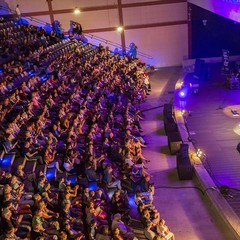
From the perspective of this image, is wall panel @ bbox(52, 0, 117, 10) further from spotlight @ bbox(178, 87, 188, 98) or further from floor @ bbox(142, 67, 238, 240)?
floor @ bbox(142, 67, 238, 240)

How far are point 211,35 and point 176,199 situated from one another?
1801 centimetres

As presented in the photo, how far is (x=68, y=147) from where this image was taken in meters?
11.3

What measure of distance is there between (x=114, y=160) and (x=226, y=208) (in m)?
3.73

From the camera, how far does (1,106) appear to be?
39.9 feet

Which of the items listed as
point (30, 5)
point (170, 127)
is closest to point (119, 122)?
point (170, 127)

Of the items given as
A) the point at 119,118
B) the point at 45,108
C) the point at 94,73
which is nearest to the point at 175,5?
the point at 94,73

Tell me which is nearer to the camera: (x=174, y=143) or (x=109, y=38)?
(x=174, y=143)

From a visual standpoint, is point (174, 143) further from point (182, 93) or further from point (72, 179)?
point (182, 93)

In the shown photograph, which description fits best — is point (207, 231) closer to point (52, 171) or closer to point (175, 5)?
point (52, 171)

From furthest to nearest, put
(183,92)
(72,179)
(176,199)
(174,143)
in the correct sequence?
(183,92)
(174,143)
(176,199)
(72,179)

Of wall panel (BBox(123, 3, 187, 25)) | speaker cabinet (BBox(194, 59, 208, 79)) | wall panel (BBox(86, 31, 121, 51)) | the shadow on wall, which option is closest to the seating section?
speaker cabinet (BBox(194, 59, 208, 79))

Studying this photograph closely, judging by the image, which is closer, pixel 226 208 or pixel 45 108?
pixel 226 208

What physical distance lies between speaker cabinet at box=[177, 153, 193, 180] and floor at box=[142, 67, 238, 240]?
156 mm

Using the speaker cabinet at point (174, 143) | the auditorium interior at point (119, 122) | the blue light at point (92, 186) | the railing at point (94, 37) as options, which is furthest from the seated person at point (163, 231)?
the railing at point (94, 37)
